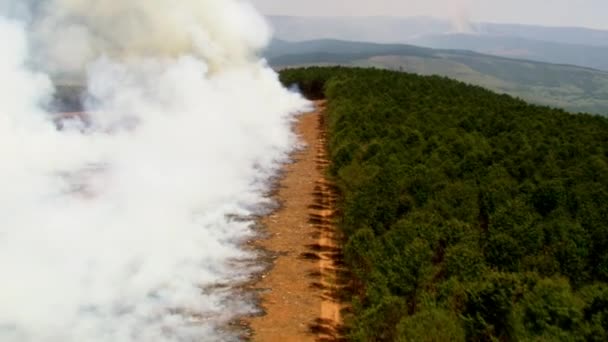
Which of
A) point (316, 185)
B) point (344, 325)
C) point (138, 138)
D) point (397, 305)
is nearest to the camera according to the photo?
point (397, 305)

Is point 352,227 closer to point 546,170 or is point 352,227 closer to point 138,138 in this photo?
point 546,170

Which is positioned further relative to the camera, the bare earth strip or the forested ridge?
the bare earth strip

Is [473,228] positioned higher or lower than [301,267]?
higher

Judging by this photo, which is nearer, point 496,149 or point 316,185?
point 496,149

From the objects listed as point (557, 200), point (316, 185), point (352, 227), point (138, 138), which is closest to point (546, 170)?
point (557, 200)

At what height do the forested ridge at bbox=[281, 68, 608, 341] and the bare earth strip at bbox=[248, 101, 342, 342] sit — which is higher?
the forested ridge at bbox=[281, 68, 608, 341]

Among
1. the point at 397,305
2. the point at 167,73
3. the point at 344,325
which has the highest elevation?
the point at 167,73
